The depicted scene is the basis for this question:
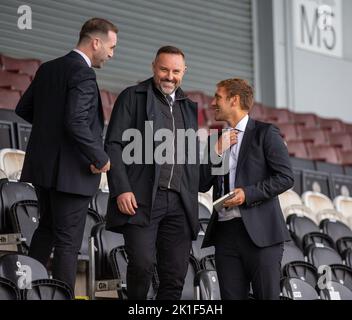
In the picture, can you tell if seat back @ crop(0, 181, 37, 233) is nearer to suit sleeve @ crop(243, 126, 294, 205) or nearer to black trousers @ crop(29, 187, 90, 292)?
black trousers @ crop(29, 187, 90, 292)

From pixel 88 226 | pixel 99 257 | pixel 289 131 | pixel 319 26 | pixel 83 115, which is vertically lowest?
pixel 99 257

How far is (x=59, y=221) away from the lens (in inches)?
188

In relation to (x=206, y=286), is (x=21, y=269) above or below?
below

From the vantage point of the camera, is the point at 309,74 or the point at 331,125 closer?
the point at 331,125

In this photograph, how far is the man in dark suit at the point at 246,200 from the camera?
4531 mm

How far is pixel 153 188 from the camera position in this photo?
4.64m

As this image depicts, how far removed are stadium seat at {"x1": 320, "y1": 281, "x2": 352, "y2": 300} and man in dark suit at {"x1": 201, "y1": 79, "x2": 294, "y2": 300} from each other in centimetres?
132

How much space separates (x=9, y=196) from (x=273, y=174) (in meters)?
1.79

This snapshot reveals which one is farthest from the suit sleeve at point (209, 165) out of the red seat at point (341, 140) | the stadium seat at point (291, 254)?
the red seat at point (341, 140)

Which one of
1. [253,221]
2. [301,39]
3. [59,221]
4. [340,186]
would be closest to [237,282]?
[253,221]

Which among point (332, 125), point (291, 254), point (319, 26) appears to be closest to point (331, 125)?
point (332, 125)

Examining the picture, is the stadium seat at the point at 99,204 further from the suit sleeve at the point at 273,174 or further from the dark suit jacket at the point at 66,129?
the suit sleeve at the point at 273,174

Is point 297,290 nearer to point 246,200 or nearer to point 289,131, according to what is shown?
point 246,200

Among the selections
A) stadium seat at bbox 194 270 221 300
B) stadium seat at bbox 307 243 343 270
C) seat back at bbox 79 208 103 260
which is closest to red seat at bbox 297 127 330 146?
stadium seat at bbox 307 243 343 270
